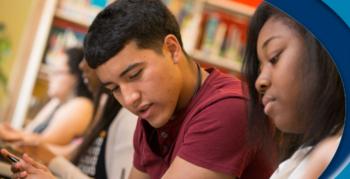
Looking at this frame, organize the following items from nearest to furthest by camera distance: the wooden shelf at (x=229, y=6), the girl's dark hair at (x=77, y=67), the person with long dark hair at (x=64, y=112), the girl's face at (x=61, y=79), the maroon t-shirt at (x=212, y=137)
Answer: the maroon t-shirt at (x=212, y=137) < the person with long dark hair at (x=64, y=112) < the girl's dark hair at (x=77, y=67) < the girl's face at (x=61, y=79) < the wooden shelf at (x=229, y=6)

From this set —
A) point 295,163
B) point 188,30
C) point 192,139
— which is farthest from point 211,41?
point 295,163

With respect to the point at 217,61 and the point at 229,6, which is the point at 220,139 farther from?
the point at 229,6

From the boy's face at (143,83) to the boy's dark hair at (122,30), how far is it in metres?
0.01

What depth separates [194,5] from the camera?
2945 millimetres

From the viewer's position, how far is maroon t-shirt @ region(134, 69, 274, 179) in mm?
733

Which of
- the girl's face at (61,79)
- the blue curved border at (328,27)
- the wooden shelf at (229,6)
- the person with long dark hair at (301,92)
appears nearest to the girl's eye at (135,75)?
the person with long dark hair at (301,92)

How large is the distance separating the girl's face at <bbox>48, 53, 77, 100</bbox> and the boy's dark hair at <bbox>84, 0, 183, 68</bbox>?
4.87 ft

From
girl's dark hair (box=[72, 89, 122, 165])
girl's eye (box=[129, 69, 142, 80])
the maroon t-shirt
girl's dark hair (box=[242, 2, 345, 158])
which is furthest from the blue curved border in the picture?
girl's dark hair (box=[72, 89, 122, 165])

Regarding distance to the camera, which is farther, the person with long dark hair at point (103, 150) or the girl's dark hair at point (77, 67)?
the girl's dark hair at point (77, 67)

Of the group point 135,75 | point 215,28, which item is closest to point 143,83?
point 135,75

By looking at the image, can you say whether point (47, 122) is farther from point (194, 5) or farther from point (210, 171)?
point (210, 171)

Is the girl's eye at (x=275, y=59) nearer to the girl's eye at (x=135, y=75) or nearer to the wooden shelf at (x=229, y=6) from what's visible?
the girl's eye at (x=135, y=75)

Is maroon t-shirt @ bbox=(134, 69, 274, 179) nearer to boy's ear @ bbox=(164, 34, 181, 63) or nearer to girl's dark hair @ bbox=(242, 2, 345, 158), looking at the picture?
boy's ear @ bbox=(164, 34, 181, 63)

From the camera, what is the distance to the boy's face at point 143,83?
82cm
